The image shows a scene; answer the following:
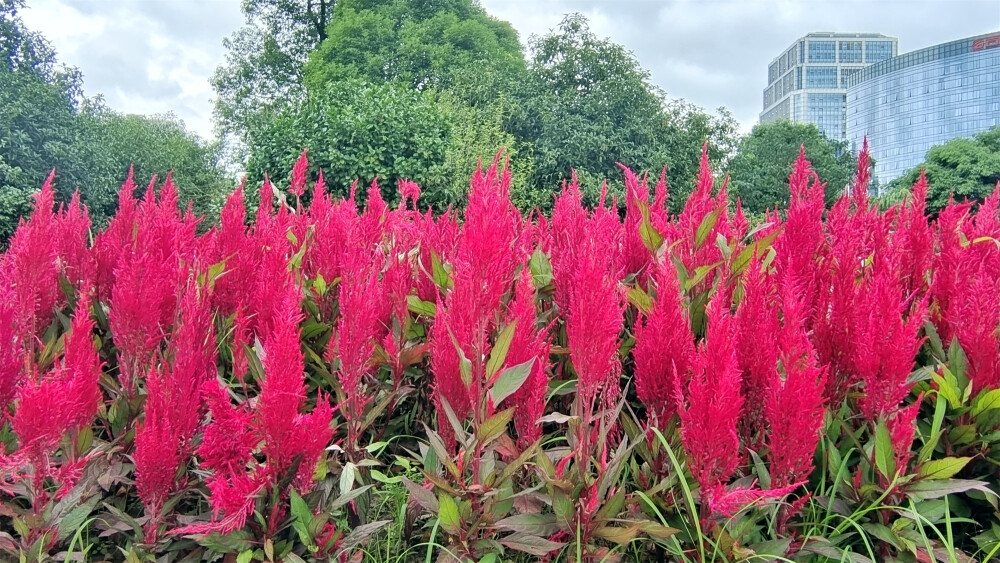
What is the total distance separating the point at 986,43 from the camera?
266ft

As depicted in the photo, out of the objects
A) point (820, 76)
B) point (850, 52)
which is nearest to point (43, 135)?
point (820, 76)

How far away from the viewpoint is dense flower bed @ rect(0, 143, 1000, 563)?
1.08m

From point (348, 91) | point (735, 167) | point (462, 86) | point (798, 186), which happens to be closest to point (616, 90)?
point (462, 86)

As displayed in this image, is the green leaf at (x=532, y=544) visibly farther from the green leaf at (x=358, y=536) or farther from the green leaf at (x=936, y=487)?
the green leaf at (x=936, y=487)

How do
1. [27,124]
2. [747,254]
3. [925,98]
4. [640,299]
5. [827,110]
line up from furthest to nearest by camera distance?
[827,110], [925,98], [27,124], [747,254], [640,299]

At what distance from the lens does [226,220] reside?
183 centimetres

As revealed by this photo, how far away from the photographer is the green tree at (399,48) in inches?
880

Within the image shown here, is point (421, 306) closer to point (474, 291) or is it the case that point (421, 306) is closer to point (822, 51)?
point (474, 291)

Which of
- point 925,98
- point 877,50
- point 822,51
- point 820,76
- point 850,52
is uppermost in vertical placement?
point 877,50

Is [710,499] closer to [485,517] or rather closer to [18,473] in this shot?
[485,517]

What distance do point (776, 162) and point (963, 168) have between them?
11.3 m

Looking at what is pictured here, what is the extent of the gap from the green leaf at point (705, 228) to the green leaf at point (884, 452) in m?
0.59

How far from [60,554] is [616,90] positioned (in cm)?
1962

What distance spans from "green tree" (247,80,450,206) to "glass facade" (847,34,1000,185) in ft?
270
